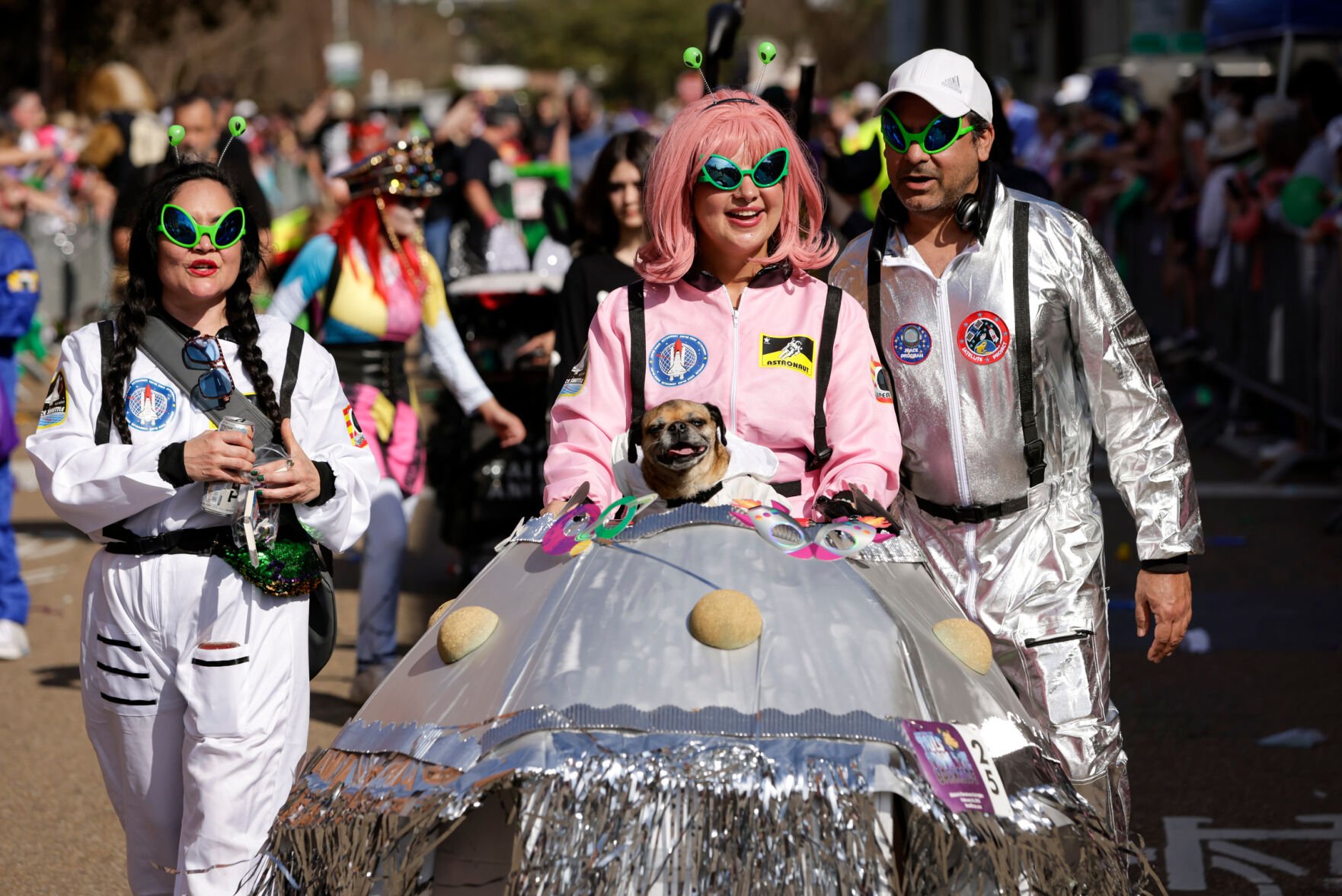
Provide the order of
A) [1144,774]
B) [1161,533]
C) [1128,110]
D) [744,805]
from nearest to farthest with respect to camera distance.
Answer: [744,805] → [1161,533] → [1144,774] → [1128,110]

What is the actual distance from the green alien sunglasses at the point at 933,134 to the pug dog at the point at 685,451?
3.46 feet

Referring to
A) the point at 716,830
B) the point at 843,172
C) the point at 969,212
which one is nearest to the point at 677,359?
the point at 969,212

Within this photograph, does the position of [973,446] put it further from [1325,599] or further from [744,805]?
[1325,599]

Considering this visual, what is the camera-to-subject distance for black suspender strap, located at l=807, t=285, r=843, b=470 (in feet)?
11.9

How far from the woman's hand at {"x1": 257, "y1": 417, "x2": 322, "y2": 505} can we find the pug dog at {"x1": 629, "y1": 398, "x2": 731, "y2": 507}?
32.3 inches

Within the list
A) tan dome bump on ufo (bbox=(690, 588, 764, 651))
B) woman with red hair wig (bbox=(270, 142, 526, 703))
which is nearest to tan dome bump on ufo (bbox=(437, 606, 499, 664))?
tan dome bump on ufo (bbox=(690, 588, 764, 651))

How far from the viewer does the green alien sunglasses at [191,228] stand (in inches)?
152

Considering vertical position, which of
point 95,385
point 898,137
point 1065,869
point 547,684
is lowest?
point 1065,869

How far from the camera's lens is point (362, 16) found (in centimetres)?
9569

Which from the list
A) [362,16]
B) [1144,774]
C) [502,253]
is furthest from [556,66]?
A: [1144,774]

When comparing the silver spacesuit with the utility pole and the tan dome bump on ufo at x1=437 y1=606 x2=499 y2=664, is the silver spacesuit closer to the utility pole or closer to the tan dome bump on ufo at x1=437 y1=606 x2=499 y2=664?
the tan dome bump on ufo at x1=437 y1=606 x2=499 y2=664

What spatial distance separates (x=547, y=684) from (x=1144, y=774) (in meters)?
3.58

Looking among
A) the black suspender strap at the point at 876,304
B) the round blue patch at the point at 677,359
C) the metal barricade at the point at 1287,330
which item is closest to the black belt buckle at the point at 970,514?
the black suspender strap at the point at 876,304

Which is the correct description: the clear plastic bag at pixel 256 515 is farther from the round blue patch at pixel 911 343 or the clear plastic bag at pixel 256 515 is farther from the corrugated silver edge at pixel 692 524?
the round blue patch at pixel 911 343
